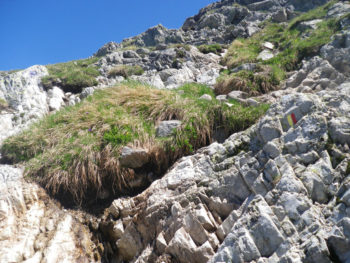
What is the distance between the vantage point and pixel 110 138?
21.5ft

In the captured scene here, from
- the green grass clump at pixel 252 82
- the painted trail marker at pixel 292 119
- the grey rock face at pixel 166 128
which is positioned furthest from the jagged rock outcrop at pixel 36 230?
the green grass clump at pixel 252 82

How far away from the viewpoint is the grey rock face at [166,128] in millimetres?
6547

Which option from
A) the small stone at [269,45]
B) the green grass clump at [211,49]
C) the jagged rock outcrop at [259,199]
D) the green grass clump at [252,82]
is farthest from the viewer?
the green grass clump at [211,49]

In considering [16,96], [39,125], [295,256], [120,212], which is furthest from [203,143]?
[16,96]

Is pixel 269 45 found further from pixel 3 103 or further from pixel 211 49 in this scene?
pixel 3 103

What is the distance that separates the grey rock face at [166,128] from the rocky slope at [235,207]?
1172mm

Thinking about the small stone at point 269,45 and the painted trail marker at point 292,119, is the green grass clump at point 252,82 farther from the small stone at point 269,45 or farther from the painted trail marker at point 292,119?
the small stone at point 269,45

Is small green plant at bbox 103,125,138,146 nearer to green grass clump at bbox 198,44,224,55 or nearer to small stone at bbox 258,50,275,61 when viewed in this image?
small stone at bbox 258,50,275,61

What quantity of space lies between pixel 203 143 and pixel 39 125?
544cm

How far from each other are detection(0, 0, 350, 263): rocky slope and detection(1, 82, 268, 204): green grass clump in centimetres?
55

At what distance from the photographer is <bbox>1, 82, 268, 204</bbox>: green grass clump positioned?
6066 mm

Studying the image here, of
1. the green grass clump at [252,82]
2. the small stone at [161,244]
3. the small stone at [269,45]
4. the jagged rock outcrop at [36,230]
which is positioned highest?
the small stone at [269,45]

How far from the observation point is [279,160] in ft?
12.9

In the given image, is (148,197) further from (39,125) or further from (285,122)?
(39,125)
